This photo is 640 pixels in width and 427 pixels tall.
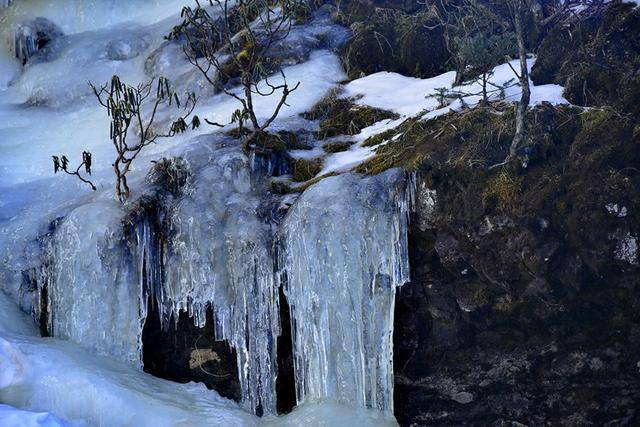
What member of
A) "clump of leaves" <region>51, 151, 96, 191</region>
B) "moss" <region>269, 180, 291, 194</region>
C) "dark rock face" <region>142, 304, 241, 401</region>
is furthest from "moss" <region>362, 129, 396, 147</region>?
"clump of leaves" <region>51, 151, 96, 191</region>

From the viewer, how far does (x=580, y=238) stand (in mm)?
7059

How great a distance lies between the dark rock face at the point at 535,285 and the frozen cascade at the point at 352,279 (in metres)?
0.26

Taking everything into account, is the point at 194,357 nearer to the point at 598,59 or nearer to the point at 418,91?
the point at 418,91

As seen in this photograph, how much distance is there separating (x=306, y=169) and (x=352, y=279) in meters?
1.52

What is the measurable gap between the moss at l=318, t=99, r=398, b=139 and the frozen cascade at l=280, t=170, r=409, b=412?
Answer: 1729mm

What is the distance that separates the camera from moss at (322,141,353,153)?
28.5 ft

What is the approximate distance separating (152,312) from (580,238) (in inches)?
151

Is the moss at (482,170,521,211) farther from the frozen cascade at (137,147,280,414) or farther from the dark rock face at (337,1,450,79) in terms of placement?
the dark rock face at (337,1,450,79)

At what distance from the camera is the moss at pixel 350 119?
9008 millimetres

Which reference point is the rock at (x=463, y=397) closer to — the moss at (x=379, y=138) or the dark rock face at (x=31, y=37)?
the moss at (x=379, y=138)

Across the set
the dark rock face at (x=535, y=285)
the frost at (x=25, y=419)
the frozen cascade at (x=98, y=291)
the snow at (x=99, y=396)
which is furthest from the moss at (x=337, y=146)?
the frost at (x=25, y=419)

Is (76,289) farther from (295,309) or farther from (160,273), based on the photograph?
(295,309)

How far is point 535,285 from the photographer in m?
7.15

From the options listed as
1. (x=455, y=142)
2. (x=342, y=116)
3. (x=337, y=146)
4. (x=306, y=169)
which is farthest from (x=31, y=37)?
(x=455, y=142)
